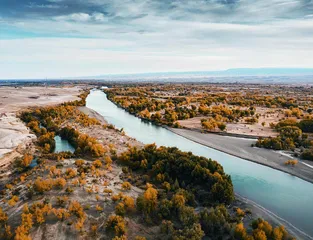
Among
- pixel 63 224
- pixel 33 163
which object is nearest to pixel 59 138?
pixel 33 163

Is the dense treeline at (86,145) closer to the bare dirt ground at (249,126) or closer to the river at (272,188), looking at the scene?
the river at (272,188)

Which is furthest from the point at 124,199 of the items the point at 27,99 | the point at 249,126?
the point at 27,99

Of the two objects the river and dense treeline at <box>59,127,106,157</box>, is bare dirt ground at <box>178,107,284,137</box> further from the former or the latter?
dense treeline at <box>59,127,106,157</box>

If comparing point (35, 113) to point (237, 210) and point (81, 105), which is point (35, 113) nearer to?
point (81, 105)

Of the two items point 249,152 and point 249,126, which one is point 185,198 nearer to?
point 249,152

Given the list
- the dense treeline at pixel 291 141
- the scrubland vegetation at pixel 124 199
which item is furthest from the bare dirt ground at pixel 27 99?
the dense treeline at pixel 291 141
